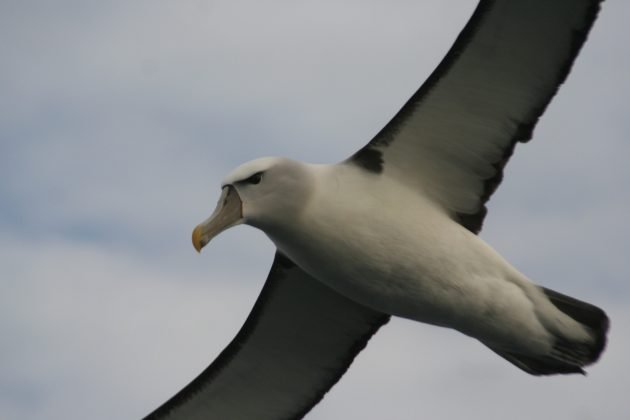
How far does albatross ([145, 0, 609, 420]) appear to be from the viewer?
558 inches

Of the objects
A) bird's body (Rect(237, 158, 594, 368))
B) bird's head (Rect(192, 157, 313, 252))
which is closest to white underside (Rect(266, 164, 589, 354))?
bird's body (Rect(237, 158, 594, 368))

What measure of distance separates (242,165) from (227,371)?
3209mm

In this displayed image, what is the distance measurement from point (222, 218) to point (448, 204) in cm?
238

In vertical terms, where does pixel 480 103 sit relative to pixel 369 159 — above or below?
above

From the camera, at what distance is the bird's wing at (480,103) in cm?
1438

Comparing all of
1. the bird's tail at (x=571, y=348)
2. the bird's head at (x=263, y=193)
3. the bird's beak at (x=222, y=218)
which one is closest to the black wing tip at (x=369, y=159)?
the bird's head at (x=263, y=193)

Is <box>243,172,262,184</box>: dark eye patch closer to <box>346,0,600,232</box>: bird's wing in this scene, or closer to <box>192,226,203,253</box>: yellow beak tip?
<box>192,226,203,253</box>: yellow beak tip

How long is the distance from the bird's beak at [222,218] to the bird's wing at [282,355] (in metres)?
1.60

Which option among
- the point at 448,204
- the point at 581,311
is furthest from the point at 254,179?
the point at 581,311

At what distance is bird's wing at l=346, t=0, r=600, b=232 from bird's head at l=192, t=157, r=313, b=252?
73 cm

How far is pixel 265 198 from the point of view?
14.2 meters

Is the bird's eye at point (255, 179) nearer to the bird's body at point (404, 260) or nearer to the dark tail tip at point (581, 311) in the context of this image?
the bird's body at point (404, 260)

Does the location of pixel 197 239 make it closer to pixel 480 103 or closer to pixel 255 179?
pixel 255 179

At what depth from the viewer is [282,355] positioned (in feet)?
54.4
